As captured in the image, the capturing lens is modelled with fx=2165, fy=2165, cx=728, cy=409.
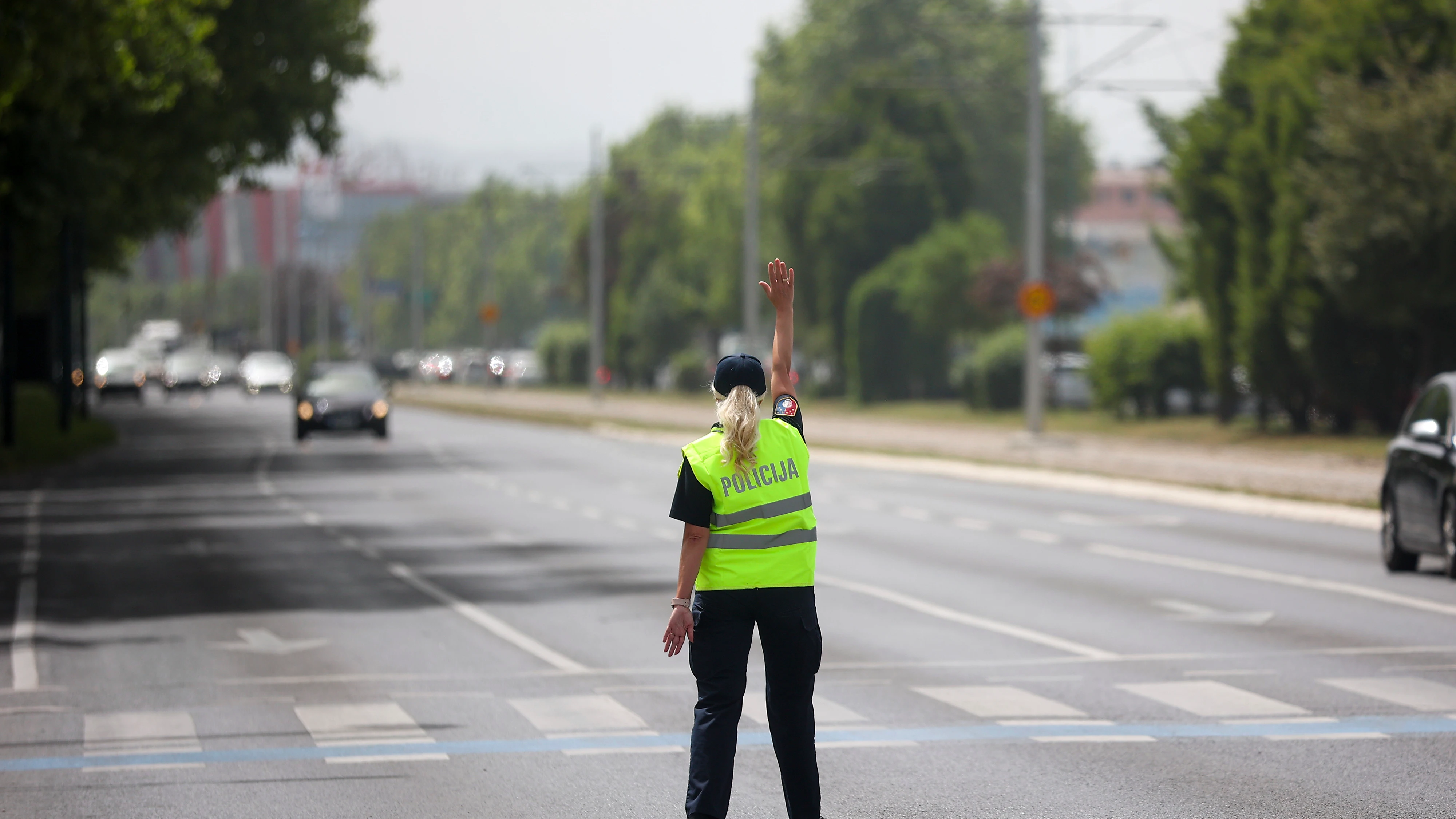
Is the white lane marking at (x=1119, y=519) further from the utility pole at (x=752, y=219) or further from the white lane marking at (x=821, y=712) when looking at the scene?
the utility pole at (x=752, y=219)

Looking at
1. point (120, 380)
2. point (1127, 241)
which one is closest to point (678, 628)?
point (120, 380)

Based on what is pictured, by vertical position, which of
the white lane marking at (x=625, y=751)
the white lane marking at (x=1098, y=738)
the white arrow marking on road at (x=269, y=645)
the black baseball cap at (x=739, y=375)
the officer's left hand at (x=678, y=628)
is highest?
the black baseball cap at (x=739, y=375)

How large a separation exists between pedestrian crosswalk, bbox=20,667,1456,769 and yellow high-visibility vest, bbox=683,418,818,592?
2855mm

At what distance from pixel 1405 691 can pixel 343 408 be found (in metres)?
33.7

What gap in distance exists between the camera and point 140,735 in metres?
10.2

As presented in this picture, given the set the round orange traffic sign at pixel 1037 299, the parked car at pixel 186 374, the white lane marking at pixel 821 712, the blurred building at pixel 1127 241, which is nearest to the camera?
the white lane marking at pixel 821 712

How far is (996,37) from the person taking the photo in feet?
308

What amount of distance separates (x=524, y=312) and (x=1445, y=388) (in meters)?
144

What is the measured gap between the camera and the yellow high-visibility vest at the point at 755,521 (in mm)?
6938

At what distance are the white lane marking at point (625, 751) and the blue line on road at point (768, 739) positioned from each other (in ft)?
0.04

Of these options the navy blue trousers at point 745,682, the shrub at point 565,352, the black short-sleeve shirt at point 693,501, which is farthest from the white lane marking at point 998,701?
the shrub at point 565,352

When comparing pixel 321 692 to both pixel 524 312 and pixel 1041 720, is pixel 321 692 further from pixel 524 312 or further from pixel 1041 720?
pixel 524 312

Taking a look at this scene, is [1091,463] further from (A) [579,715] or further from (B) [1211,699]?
(A) [579,715]

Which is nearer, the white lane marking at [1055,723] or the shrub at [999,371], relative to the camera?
the white lane marking at [1055,723]
